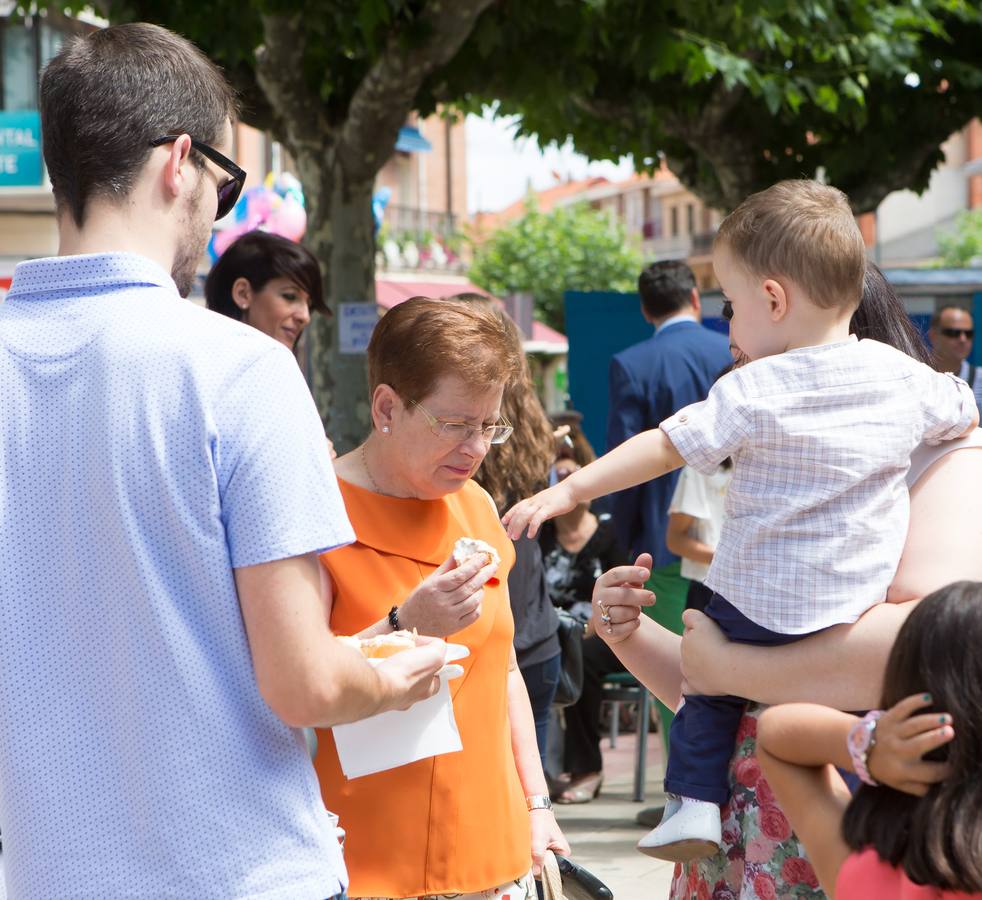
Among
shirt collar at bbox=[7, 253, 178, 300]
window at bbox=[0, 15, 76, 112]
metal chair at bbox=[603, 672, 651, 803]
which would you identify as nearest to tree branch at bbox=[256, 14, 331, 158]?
metal chair at bbox=[603, 672, 651, 803]

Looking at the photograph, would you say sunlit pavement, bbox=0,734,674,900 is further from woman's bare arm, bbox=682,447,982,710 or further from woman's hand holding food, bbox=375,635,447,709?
woman's hand holding food, bbox=375,635,447,709

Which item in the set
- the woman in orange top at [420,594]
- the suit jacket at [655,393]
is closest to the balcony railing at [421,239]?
the suit jacket at [655,393]

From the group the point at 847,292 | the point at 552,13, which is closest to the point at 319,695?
the point at 847,292

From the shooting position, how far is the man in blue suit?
6254 millimetres

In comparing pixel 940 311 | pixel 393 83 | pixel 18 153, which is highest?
pixel 18 153

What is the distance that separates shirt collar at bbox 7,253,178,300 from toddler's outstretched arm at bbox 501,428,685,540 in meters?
0.82

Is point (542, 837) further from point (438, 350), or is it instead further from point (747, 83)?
point (747, 83)

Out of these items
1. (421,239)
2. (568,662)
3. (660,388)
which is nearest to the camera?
(568,662)

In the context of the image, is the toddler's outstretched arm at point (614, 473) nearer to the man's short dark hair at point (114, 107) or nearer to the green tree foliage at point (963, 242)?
the man's short dark hair at point (114, 107)

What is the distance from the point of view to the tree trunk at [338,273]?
28.5 ft

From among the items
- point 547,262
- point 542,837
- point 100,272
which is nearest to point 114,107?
point 100,272

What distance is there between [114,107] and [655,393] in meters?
4.65

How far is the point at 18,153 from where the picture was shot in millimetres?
22141

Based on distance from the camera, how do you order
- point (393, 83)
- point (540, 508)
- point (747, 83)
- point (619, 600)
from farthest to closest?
1. point (747, 83)
2. point (393, 83)
3. point (619, 600)
4. point (540, 508)
